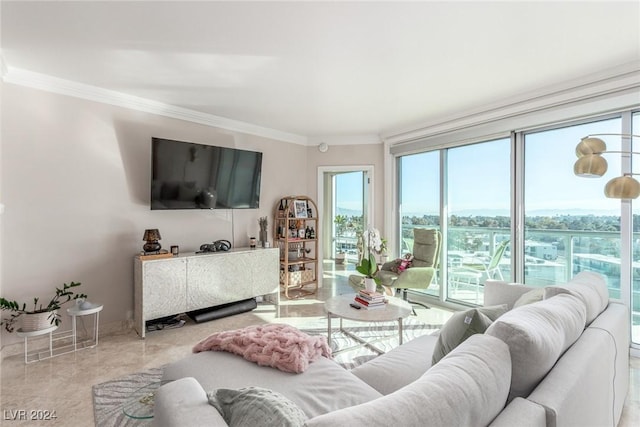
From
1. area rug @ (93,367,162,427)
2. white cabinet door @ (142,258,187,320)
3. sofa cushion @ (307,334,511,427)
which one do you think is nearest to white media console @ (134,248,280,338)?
white cabinet door @ (142,258,187,320)

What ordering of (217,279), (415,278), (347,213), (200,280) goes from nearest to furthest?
(200,280), (217,279), (415,278), (347,213)

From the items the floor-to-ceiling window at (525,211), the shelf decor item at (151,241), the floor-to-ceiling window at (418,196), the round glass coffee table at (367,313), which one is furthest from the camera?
the floor-to-ceiling window at (418,196)

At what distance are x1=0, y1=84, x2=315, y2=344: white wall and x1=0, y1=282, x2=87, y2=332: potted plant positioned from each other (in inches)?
3.7

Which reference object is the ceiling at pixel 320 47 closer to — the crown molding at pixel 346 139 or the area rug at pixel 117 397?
the crown molding at pixel 346 139

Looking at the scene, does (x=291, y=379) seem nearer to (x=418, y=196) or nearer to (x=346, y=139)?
(x=418, y=196)

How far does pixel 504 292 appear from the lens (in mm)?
2355

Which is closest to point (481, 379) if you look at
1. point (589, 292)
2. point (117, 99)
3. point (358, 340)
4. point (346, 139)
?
point (589, 292)

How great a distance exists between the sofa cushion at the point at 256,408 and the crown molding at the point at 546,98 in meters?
3.52

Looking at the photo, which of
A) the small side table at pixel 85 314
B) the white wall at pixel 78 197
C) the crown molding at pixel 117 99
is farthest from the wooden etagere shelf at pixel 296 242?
the small side table at pixel 85 314

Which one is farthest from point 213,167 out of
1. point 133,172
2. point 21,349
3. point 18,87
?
point 21,349

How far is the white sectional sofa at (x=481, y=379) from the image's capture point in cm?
80

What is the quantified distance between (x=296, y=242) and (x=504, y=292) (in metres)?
2.90

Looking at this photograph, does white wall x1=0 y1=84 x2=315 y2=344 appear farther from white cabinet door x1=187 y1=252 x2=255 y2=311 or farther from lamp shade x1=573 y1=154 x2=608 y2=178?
lamp shade x1=573 y1=154 x2=608 y2=178

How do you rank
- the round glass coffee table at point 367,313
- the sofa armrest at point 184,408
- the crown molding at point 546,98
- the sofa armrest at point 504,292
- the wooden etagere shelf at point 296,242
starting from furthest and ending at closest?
the wooden etagere shelf at point 296,242, the crown molding at point 546,98, the round glass coffee table at point 367,313, the sofa armrest at point 504,292, the sofa armrest at point 184,408
